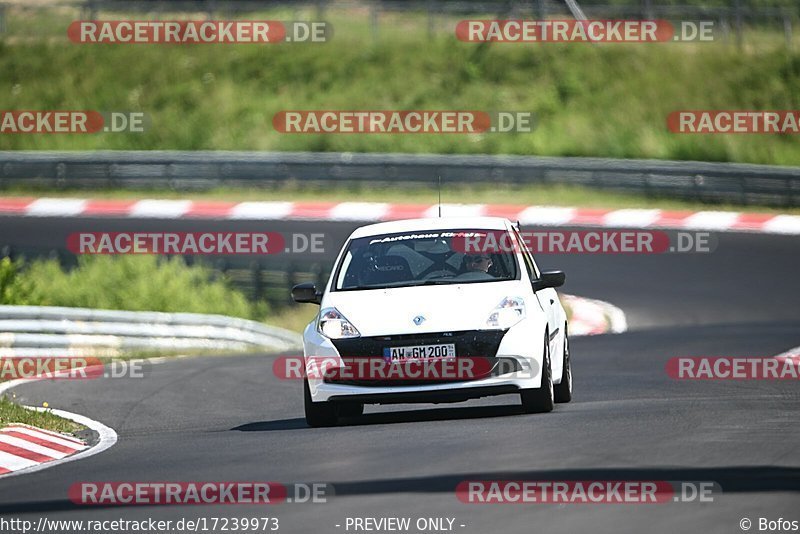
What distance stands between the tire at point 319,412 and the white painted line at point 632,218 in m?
17.2

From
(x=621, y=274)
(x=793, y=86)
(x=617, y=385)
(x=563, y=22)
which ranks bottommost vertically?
(x=617, y=385)

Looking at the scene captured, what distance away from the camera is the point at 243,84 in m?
43.3

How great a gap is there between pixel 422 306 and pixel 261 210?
20.1 meters

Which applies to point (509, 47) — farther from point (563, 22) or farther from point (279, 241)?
point (279, 241)

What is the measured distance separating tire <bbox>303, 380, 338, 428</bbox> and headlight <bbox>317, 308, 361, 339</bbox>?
434 mm

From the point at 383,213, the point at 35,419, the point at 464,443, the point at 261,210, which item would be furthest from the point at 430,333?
the point at 261,210

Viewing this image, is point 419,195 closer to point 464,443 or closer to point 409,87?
point 409,87

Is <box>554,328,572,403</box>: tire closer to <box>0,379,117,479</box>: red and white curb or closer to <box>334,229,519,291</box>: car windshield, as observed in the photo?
<box>334,229,519,291</box>: car windshield

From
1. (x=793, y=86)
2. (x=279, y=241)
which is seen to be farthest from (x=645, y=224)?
(x=793, y=86)

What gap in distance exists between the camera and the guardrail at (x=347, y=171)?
103ft

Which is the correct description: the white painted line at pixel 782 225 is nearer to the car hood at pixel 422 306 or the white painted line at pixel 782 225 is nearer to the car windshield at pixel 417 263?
the car windshield at pixel 417 263

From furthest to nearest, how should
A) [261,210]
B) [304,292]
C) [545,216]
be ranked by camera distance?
[261,210] → [545,216] → [304,292]

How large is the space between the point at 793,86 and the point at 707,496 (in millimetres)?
32120

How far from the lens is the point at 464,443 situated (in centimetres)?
972
